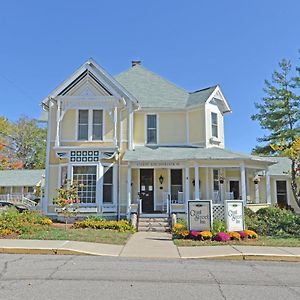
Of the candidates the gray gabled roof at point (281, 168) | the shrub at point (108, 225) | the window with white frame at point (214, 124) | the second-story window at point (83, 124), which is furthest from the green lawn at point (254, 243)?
the gray gabled roof at point (281, 168)

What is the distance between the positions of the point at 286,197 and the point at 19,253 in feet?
70.0

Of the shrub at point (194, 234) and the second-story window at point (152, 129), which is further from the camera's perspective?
the second-story window at point (152, 129)

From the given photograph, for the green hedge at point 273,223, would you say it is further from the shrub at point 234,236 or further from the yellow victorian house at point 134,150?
the shrub at point 234,236

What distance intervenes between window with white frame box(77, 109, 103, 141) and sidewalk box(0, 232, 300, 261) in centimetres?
899

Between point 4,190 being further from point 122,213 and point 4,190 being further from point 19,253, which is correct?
point 19,253

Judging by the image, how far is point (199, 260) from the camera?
382 inches

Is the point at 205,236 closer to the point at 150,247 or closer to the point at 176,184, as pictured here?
the point at 150,247

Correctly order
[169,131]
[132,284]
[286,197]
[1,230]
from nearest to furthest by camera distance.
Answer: [132,284]
[1,230]
[169,131]
[286,197]

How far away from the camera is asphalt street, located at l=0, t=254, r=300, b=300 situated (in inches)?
239

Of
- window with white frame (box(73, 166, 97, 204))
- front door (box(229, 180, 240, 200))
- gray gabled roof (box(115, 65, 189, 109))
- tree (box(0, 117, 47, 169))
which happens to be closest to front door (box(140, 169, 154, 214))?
window with white frame (box(73, 166, 97, 204))

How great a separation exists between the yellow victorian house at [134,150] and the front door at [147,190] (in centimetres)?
6

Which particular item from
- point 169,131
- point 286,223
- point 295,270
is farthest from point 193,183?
point 295,270

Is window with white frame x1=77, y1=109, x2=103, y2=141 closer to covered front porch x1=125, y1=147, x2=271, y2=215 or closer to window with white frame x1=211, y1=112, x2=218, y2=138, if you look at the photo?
covered front porch x1=125, y1=147, x2=271, y2=215

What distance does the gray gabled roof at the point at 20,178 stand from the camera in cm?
4419
